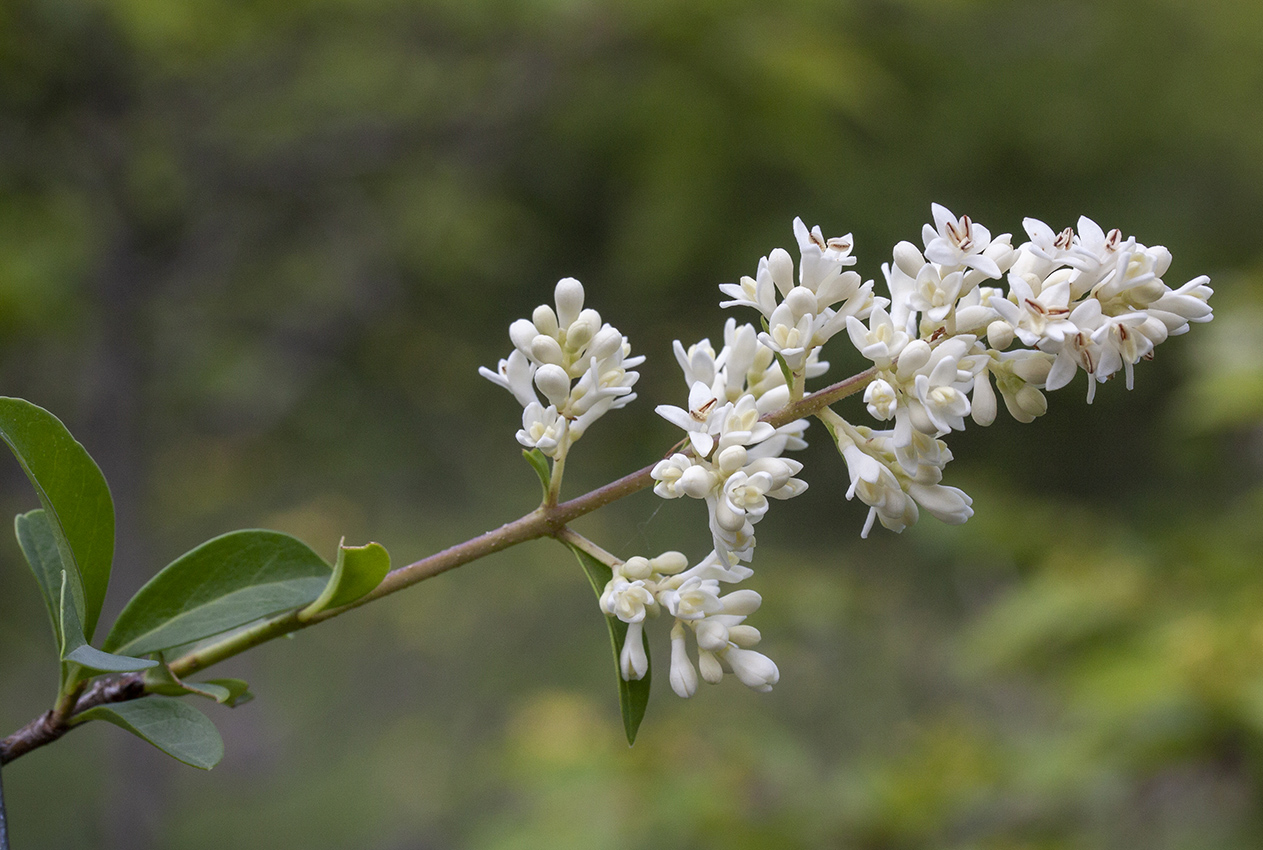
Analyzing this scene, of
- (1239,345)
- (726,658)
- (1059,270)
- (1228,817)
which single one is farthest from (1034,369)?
Answer: (1239,345)

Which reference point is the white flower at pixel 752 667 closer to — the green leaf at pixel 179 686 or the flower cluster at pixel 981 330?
the flower cluster at pixel 981 330

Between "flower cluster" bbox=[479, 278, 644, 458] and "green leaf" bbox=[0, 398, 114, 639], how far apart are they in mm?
290

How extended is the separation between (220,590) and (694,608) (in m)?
0.37

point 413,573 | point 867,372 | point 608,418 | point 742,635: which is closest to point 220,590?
point 413,573

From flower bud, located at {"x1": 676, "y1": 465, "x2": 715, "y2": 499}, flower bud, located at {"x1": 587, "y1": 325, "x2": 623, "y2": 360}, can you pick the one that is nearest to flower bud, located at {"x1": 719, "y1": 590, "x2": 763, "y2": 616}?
flower bud, located at {"x1": 676, "y1": 465, "x2": 715, "y2": 499}

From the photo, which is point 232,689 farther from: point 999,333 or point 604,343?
point 999,333

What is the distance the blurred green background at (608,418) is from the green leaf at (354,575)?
62cm

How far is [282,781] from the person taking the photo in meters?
4.91

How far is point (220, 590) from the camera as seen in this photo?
0.73 m

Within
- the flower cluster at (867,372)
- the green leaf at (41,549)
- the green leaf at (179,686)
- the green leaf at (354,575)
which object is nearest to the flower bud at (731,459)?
the flower cluster at (867,372)

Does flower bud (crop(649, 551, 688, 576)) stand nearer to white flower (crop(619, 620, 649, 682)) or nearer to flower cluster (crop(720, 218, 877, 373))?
white flower (crop(619, 620, 649, 682))

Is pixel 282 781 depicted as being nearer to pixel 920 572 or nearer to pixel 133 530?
pixel 133 530

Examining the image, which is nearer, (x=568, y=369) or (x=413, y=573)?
(x=413, y=573)

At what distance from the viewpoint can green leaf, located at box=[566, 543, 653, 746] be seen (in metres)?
0.70
